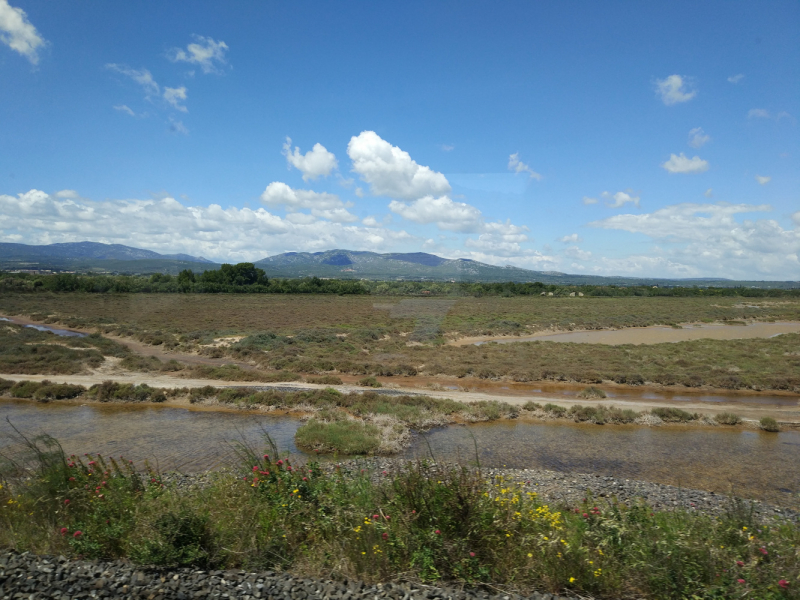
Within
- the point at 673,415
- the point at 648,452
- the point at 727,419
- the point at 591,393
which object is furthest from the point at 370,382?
the point at 727,419

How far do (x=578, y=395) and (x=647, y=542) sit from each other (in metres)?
17.1

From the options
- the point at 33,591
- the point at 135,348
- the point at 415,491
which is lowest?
the point at 135,348

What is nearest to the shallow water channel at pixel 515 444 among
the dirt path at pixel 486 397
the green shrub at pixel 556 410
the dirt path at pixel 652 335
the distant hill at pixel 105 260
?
the green shrub at pixel 556 410

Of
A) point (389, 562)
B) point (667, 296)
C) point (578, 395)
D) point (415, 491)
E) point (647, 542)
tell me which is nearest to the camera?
point (389, 562)

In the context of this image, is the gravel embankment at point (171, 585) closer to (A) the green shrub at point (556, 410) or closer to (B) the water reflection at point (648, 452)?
(B) the water reflection at point (648, 452)

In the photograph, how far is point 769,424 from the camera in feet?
53.7

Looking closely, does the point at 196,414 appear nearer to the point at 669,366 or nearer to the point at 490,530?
the point at 490,530

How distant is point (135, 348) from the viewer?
3067 centimetres

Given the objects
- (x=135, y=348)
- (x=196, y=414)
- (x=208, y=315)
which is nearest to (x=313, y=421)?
(x=196, y=414)

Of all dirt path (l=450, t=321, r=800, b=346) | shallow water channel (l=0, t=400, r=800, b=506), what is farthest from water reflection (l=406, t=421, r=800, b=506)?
dirt path (l=450, t=321, r=800, b=346)

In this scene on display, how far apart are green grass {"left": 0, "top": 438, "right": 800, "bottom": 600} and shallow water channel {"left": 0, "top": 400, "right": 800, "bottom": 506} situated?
4717 mm

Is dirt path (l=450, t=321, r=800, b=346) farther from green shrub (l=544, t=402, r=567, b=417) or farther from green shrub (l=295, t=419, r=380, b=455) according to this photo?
green shrub (l=295, t=419, r=380, b=455)

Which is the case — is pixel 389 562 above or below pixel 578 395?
above

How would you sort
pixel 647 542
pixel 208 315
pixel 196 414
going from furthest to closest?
pixel 208 315 → pixel 196 414 → pixel 647 542
